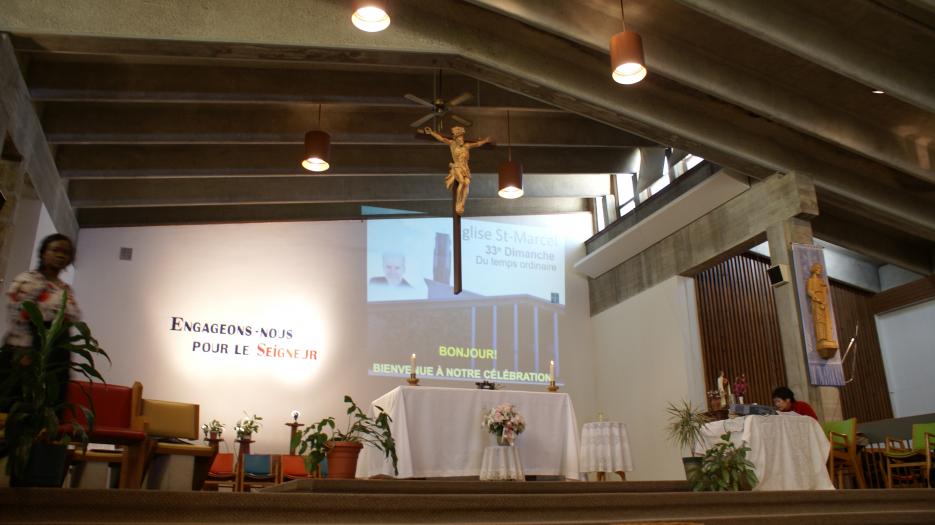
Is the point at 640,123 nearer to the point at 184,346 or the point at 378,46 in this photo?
the point at 378,46

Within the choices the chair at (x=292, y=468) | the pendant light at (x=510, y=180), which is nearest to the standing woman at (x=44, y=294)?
the chair at (x=292, y=468)

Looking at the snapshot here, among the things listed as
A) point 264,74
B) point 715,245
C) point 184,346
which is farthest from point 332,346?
point 715,245

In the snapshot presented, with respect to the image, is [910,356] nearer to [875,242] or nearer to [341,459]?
[875,242]

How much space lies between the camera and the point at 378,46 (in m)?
5.62

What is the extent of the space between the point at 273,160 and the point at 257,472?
3157mm

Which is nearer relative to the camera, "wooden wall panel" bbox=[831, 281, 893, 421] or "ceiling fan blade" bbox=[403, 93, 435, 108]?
"ceiling fan blade" bbox=[403, 93, 435, 108]

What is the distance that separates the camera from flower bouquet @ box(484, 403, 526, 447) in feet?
18.4

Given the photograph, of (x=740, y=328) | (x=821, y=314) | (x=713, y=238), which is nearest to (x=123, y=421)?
(x=821, y=314)

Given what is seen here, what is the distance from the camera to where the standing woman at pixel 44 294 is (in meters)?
3.12

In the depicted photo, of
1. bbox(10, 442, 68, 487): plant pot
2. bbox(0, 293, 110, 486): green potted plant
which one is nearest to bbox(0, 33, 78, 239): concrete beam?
bbox(0, 293, 110, 486): green potted plant

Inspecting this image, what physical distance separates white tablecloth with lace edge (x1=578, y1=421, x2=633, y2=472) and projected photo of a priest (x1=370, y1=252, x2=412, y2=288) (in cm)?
331

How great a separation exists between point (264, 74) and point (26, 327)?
12.9 ft

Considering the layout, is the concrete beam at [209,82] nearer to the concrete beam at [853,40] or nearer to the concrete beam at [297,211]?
the concrete beam at [297,211]

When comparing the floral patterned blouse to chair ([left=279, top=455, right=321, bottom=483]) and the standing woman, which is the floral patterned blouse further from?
chair ([left=279, top=455, right=321, bottom=483])
